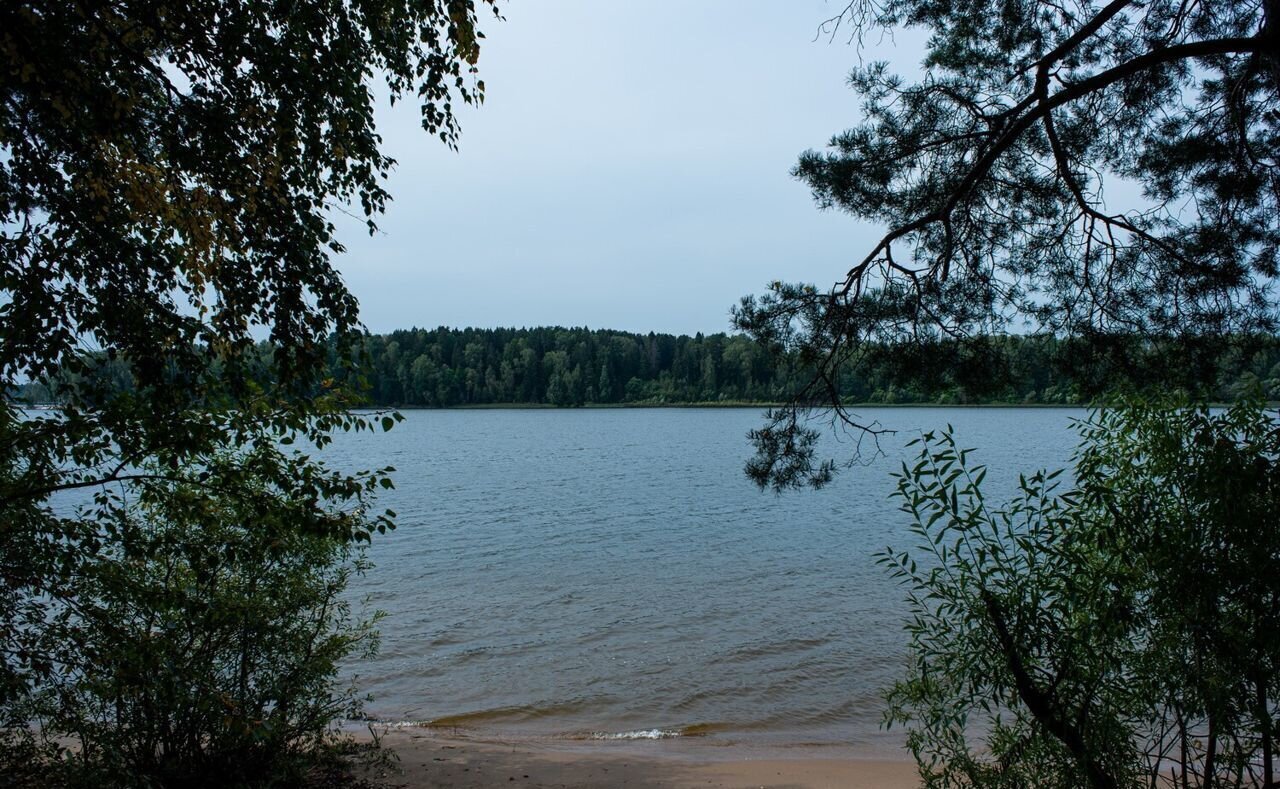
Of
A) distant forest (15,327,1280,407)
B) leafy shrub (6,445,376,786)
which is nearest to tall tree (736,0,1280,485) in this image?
distant forest (15,327,1280,407)

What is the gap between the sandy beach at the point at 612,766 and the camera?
7.56 m

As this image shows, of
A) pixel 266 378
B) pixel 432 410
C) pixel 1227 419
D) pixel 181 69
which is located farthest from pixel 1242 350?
pixel 432 410

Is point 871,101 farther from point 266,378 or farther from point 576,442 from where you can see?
point 576,442

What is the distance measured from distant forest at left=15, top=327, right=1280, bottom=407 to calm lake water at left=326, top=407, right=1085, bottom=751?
3306 mm

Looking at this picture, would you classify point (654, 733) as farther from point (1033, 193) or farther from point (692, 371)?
point (692, 371)

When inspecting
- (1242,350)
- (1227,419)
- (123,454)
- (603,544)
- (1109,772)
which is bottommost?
(603,544)

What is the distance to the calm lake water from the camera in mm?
10375

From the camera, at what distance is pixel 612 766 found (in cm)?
824

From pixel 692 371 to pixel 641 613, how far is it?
68222mm

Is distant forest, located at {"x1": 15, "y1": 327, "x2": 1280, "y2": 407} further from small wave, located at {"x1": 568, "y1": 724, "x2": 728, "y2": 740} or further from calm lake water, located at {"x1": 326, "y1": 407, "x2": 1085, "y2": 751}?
small wave, located at {"x1": 568, "y1": 724, "x2": 728, "y2": 740}

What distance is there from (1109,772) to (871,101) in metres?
4.63

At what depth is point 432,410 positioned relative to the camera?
4847 inches

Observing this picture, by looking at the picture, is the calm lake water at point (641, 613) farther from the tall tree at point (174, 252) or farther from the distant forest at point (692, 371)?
the tall tree at point (174, 252)

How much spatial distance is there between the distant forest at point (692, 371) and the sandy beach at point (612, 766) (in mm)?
3707
